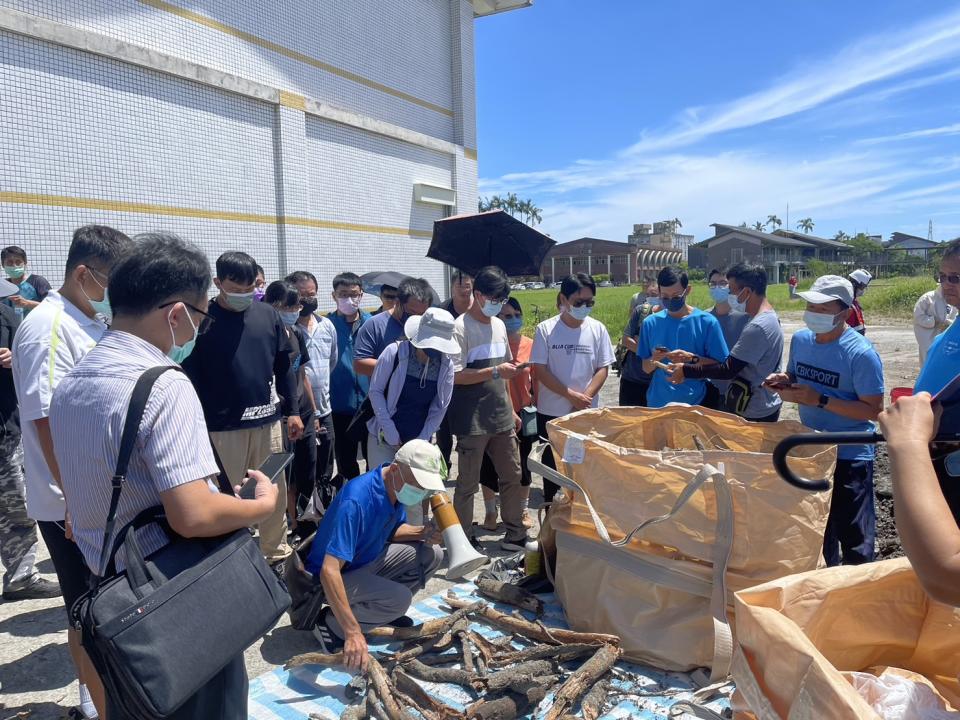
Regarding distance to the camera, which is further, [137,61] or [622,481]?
[137,61]

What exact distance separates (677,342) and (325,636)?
312cm

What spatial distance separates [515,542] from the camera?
178 inches

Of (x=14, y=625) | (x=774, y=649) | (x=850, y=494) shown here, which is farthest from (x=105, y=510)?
(x=850, y=494)

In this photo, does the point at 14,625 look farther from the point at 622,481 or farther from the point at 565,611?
the point at 622,481

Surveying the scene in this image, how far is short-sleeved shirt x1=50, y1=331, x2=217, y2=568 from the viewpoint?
5.08 ft

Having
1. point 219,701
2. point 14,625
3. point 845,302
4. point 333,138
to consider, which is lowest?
point 14,625

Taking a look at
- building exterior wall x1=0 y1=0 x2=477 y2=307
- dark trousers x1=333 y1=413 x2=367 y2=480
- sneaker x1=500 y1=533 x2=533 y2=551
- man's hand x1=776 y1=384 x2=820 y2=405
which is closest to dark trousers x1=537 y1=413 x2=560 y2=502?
sneaker x1=500 y1=533 x2=533 y2=551

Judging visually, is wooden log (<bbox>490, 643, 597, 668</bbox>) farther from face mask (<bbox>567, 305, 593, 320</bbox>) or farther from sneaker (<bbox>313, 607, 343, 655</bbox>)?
face mask (<bbox>567, 305, 593, 320</bbox>)

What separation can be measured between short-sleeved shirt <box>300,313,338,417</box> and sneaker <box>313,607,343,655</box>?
6.81 ft

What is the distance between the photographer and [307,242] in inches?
405

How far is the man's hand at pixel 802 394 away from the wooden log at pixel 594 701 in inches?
71.0

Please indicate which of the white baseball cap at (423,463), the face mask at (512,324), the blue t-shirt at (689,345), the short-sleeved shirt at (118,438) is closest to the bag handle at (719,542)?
the white baseball cap at (423,463)

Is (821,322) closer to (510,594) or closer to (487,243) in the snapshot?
(510,594)

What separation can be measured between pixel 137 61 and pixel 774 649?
906 cm
